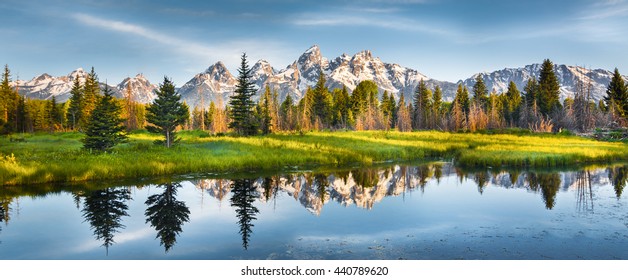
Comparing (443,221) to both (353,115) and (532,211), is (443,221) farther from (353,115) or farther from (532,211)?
(353,115)

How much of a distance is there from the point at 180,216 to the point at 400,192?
36.4 ft

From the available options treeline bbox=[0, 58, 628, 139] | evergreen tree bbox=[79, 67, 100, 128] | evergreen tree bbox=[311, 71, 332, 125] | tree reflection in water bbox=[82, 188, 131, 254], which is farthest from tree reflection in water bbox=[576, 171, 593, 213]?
evergreen tree bbox=[311, 71, 332, 125]

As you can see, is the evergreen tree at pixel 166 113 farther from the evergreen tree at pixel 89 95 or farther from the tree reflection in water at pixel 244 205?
the evergreen tree at pixel 89 95

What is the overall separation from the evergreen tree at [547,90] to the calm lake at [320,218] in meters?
64.1

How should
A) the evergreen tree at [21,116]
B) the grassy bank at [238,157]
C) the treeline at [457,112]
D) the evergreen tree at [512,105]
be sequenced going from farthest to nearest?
the evergreen tree at [512,105]
the evergreen tree at [21,116]
the treeline at [457,112]
the grassy bank at [238,157]

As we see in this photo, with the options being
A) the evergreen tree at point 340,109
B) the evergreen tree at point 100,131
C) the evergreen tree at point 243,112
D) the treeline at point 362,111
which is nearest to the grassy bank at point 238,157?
the evergreen tree at point 100,131

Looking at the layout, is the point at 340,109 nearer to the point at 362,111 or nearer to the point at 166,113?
the point at 362,111

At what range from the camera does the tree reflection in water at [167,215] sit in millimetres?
13711

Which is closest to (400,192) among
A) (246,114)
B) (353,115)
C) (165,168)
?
(165,168)

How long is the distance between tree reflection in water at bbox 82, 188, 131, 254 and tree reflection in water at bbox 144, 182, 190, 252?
1.06 meters

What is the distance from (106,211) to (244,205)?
5.54 metres

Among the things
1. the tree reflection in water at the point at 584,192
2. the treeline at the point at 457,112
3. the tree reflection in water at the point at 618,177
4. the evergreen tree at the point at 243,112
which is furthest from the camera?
the treeline at the point at 457,112

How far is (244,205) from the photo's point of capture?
18.5 meters

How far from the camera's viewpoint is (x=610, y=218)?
15211 mm
